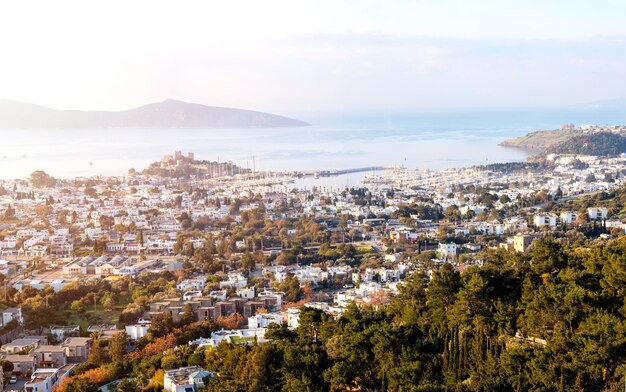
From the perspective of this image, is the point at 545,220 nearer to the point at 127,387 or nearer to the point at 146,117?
the point at 127,387

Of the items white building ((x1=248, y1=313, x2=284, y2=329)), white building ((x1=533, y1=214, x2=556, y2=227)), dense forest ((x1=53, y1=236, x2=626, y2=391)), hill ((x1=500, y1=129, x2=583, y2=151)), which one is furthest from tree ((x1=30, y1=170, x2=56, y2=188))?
hill ((x1=500, y1=129, x2=583, y2=151))

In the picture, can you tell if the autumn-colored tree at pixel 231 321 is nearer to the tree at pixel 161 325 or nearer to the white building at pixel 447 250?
the tree at pixel 161 325

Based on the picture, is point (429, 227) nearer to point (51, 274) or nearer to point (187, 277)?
point (187, 277)

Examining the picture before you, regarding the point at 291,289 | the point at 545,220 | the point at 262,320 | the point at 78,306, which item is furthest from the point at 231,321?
the point at 545,220

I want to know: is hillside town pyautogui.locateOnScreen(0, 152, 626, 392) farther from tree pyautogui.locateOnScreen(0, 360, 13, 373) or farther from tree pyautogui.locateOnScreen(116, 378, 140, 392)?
tree pyautogui.locateOnScreen(116, 378, 140, 392)

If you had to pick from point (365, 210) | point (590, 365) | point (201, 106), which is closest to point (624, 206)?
point (365, 210)

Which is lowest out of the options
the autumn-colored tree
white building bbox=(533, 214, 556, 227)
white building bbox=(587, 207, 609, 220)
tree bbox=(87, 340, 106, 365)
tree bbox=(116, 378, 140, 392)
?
the autumn-colored tree
